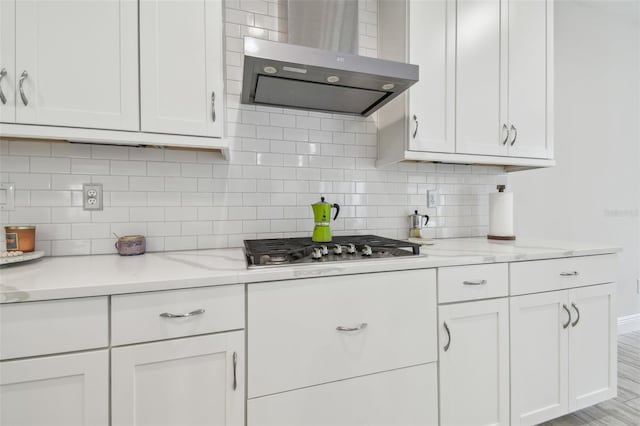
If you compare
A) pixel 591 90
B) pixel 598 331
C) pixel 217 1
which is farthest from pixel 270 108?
pixel 591 90

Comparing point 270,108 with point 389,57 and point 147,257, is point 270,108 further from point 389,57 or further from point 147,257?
point 147,257

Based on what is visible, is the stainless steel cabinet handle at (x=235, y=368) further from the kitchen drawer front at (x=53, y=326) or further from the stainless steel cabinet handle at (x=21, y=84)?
the stainless steel cabinet handle at (x=21, y=84)

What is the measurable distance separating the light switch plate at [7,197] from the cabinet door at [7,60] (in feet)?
1.35

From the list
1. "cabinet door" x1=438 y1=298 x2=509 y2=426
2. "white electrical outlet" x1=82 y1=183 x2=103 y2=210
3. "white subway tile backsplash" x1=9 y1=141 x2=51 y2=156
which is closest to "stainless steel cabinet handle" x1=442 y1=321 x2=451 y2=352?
"cabinet door" x1=438 y1=298 x2=509 y2=426

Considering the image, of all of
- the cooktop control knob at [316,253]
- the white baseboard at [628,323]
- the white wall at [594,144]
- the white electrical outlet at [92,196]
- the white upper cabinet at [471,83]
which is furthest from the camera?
the white baseboard at [628,323]

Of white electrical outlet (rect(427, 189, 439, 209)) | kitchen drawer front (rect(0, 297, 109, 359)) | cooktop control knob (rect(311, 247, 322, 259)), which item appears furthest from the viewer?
white electrical outlet (rect(427, 189, 439, 209))

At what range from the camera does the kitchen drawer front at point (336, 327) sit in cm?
109

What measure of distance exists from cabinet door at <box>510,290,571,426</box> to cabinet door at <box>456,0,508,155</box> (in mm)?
906

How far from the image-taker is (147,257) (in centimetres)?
142

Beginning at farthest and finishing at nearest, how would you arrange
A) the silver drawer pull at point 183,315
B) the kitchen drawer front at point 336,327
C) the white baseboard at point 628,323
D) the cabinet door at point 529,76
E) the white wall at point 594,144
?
the white baseboard at point 628,323
the white wall at point 594,144
the cabinet door at point 529,76
the kitchen drawer front at point 336,327
the silver drawer pull at point 183,315

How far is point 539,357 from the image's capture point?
1571 millimetres

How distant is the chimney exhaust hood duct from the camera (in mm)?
1255

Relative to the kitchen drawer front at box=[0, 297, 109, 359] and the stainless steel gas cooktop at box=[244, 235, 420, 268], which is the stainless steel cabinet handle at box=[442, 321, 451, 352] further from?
the kitchen drawer front at box=[0, 297, 109, 359]

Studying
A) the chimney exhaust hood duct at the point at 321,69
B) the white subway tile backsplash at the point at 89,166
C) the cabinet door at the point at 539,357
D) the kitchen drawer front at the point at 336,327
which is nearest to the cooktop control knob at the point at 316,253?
the kitchen drawer front at the point at 336,327
